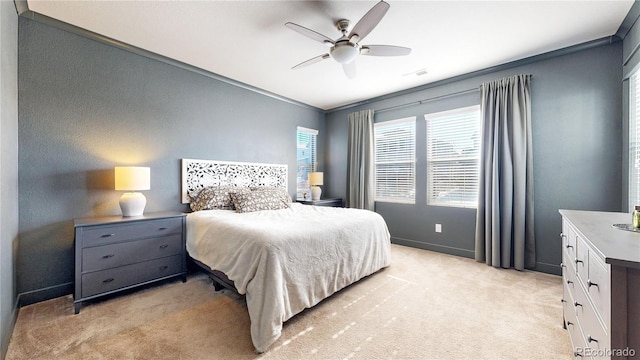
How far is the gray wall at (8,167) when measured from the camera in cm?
162

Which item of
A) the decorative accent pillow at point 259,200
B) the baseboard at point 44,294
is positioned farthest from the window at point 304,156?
the baseboard at point 44,294

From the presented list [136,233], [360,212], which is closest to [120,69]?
[136,233]

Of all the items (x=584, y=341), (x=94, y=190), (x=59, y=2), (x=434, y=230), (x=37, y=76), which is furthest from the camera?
(x=434, y=230)

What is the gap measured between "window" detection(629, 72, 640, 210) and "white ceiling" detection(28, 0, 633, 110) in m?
0.63

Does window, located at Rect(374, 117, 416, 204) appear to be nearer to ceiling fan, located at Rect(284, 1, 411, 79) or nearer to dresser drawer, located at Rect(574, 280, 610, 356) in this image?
ceiling fan, located at Rect(284, 1, 411, 79)

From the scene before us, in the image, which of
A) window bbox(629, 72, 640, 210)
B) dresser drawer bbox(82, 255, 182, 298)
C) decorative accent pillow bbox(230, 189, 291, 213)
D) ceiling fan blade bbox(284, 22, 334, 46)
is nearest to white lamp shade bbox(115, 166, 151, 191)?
dresser drawer bbox(82, 255, 182, 298)

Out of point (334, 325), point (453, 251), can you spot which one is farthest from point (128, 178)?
point (453, 251)

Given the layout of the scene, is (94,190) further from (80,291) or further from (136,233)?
(80,291)

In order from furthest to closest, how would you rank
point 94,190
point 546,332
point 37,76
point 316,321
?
point 94,190, point 37,76, point 316,321, point 546,332

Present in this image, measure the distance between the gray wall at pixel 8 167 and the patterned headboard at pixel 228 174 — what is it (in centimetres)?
141

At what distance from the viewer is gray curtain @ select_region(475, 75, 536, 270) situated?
302 centimetres

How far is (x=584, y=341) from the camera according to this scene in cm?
125

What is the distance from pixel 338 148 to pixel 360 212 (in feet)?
7.73

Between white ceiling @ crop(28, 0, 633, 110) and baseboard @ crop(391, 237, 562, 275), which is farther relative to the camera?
baseboard @ crop(391, 237, 562, 275)
